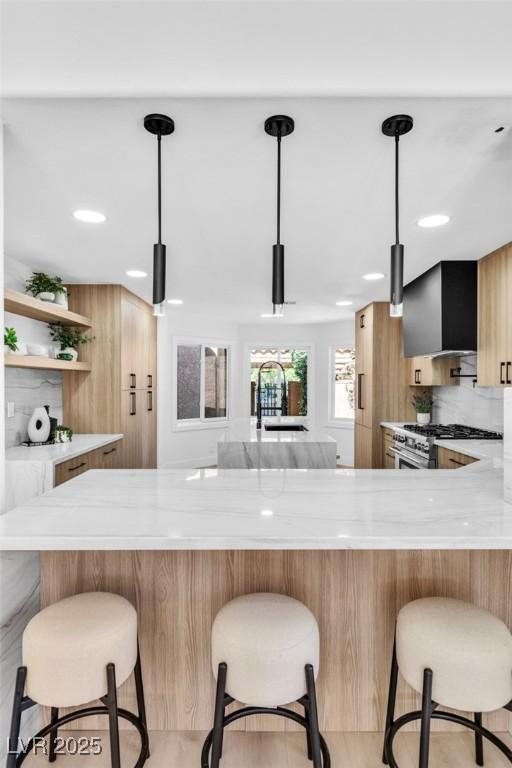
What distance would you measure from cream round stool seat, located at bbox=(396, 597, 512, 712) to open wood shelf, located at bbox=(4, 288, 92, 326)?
8.87 feet

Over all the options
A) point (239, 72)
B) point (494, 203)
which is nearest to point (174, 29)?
point (239, 72)

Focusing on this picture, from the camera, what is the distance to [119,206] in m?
2.38

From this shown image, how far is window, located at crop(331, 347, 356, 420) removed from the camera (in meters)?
7.30

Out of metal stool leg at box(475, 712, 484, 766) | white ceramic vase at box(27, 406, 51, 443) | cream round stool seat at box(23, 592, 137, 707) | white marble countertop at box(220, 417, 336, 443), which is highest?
white ceramic vase at box(27, 406, 51, 443)

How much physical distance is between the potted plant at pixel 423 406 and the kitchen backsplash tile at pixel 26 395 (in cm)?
386

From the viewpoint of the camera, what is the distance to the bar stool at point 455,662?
48.5 inches

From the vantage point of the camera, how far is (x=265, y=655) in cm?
125

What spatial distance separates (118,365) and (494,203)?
134 inches

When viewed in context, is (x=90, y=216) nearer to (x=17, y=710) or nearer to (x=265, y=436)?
(x=265, y=436)

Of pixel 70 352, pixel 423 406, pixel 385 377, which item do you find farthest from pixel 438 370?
pixel 70 352

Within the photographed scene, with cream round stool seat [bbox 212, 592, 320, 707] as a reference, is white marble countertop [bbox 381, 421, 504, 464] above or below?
above

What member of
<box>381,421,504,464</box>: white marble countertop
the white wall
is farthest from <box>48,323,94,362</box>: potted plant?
<box>381,421,504,464</box>: white marble countertop

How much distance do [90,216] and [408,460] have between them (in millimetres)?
3363

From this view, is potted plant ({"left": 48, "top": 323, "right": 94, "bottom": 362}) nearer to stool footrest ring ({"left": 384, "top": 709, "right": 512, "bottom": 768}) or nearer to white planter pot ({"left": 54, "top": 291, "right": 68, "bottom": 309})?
white planter pot ({"left": 54, "top": 291, "right": 68, "bottom": 309})
